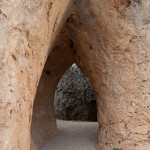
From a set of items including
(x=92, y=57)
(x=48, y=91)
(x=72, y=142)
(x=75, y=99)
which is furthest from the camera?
(x=75, y=99)

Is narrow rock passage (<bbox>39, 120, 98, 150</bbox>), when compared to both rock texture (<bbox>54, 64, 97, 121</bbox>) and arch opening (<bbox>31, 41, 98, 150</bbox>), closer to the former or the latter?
arch opening (<bbox>31, 41, 98, 150</bbox>)

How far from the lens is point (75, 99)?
28.0 ft

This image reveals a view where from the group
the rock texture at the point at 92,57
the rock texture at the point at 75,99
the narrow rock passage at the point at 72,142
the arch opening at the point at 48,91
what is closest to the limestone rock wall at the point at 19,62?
the rock texture at the point at 92,57

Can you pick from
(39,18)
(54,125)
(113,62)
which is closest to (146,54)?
(113,62)

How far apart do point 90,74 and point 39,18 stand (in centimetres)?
203

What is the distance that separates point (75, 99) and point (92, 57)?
177 inches

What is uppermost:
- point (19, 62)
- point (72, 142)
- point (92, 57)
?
point (92, 57)

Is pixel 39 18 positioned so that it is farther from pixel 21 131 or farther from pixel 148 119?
pixel 148 119

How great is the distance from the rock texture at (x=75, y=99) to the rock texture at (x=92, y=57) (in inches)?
136

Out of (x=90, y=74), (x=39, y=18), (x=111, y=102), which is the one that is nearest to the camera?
(x=39, y=18)

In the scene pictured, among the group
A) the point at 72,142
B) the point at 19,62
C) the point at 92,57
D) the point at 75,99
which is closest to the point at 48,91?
the point at 72,142

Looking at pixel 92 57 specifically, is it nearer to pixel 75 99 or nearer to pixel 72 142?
pixel 72 142

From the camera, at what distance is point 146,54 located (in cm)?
367

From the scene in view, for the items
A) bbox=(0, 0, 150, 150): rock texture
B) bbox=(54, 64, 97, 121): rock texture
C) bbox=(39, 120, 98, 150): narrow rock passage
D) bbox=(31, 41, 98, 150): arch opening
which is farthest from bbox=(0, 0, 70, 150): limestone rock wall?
bbox=(54, 64, 97, 121): rock texture
